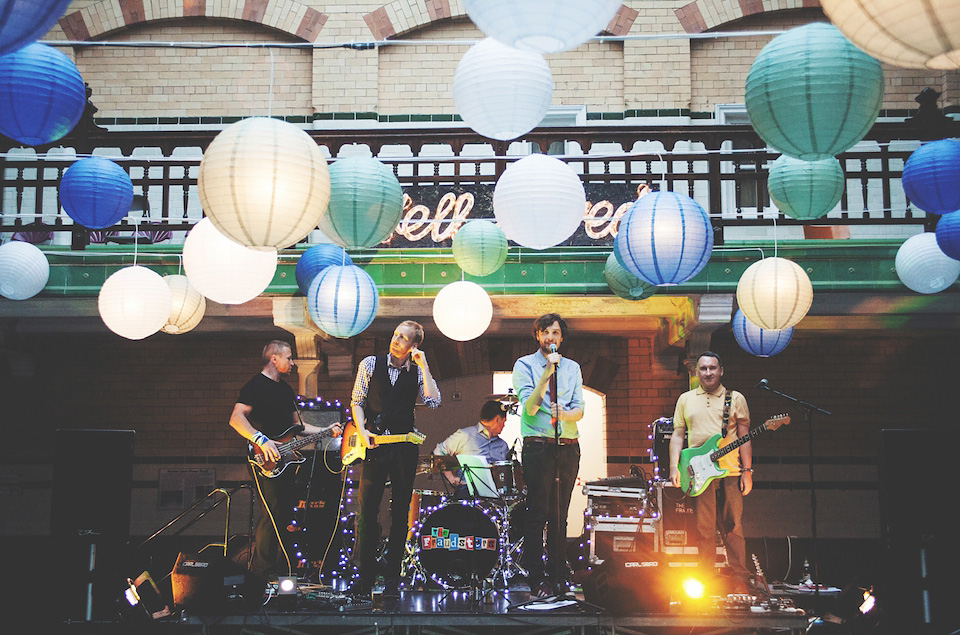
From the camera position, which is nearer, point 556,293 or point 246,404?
point 246,404

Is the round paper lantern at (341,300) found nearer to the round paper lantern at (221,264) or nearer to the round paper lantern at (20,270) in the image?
the round paper lantern at (221,264)

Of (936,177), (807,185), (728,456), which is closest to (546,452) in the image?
(728,456)

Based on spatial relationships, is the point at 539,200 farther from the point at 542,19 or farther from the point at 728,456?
the point at 728,456

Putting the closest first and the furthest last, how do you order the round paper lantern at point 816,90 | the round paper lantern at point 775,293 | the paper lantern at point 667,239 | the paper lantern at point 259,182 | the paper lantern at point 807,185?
the round paper lantern at point 816,90, the paper lantern at point 259,182, the paper lantern at point 667,239, the paper lantern at point 807,185, the round paper lantern at point 775,293

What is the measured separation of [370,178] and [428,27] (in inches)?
270

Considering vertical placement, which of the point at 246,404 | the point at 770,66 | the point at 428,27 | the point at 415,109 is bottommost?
the point at 246,404

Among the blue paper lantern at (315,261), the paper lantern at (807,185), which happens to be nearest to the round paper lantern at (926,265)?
the paper lantern at (807,185)

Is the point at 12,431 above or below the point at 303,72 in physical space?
below

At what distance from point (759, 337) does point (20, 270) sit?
229 inches

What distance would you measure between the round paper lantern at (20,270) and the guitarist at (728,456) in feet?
16.4

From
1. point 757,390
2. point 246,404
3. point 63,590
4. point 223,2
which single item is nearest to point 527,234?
point 246,404

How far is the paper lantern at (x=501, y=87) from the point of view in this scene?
4.23 metres

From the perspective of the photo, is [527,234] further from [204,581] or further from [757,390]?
[757,390]

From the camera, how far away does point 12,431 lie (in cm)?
1026
